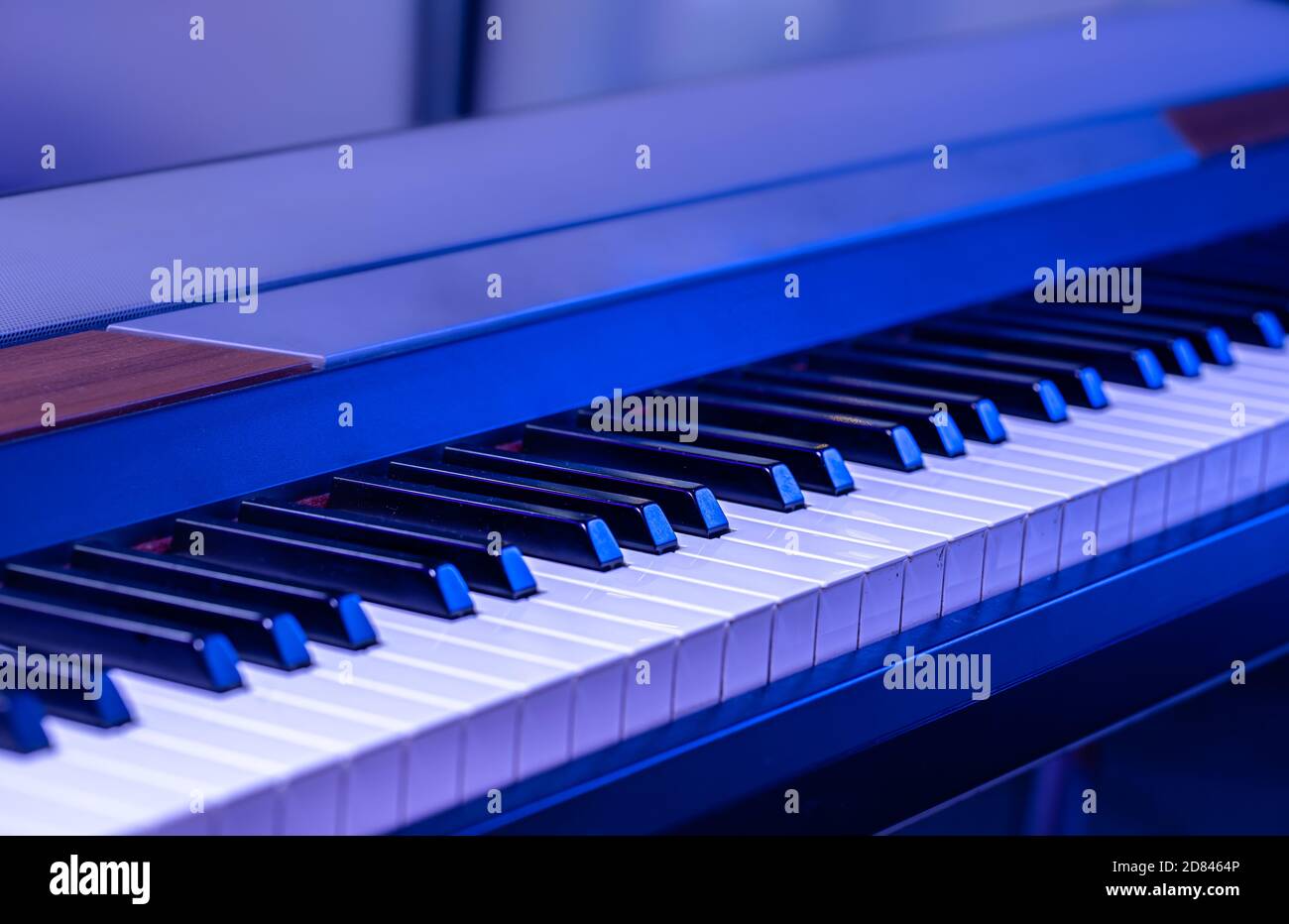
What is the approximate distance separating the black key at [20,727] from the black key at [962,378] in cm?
110

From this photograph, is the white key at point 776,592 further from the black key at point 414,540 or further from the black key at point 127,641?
the black key at point 127,641

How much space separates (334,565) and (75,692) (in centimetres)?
27

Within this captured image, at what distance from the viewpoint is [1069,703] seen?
5.36 feet

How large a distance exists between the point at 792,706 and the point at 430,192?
24.8 inches

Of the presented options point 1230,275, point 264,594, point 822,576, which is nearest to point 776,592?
point 822,576

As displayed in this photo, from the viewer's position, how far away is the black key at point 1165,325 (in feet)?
6.95

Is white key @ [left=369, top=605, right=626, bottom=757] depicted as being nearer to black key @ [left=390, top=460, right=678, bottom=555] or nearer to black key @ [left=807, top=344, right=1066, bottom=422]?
black key @ [left=390, top=460, right=678, bottom=555]

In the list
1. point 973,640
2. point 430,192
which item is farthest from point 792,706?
point 430,192

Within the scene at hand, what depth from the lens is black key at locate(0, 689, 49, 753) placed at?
96 centimetres

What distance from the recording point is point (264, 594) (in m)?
1.16

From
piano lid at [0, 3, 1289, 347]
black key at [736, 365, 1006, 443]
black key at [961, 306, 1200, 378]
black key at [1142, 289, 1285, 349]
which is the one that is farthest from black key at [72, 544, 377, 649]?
black key at [1142, 289, 1285, 349]

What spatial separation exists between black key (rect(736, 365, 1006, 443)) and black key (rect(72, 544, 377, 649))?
746 millimetres

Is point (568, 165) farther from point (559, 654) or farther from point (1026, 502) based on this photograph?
point (559, 654)
